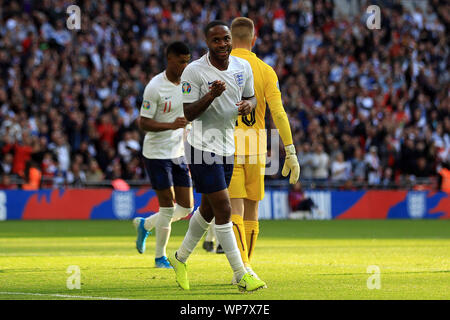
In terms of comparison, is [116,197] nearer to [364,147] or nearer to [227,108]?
[364,147]

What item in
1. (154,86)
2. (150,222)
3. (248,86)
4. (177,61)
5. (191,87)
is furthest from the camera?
(150,222)

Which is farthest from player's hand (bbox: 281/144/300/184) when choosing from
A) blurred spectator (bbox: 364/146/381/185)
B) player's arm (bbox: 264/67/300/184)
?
blurred spectator (bbox: 364/146/381/185)

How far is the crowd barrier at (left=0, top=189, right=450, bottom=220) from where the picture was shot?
23344mm

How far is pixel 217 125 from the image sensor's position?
336 inches

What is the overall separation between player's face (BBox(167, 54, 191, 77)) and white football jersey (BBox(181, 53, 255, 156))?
230 centimetres

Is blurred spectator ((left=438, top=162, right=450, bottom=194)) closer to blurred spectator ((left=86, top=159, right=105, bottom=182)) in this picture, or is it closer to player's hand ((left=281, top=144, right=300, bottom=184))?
blurred spectator ((left=86, top=159, right=105, bottom=182))

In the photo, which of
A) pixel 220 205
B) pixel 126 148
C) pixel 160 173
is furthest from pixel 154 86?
pixel 126 148

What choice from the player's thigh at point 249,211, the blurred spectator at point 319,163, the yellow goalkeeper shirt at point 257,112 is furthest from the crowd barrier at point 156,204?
the yellow goalkeeper shirt at point 257,112

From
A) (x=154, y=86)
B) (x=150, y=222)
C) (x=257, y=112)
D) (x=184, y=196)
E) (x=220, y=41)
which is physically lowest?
(x=150, y=222)

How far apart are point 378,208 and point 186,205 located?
14.7 metres

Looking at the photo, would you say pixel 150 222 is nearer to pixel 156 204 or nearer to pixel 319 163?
pixel 156 204

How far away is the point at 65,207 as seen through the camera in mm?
23609

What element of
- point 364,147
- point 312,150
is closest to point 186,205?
point 312,150

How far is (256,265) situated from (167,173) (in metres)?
1.58
